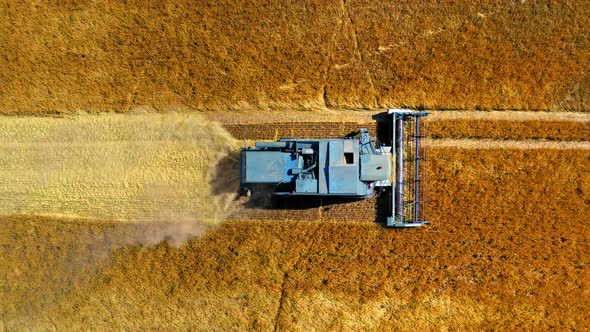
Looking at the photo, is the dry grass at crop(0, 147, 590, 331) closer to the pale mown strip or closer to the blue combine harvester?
the pale mown strip

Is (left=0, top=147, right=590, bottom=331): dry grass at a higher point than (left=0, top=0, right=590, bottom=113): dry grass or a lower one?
lower

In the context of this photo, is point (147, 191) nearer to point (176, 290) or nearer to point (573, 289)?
point (176, 290)

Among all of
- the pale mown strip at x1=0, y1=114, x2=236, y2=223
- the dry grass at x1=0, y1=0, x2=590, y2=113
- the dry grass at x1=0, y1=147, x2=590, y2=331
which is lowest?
the dry grass at x1=0, y1=147, x2=590, y2=331

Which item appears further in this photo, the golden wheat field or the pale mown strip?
the pale mown strip

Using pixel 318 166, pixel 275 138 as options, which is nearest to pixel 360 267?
pixel 318 166

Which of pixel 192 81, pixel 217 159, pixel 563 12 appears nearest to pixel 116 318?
pixel 217 159

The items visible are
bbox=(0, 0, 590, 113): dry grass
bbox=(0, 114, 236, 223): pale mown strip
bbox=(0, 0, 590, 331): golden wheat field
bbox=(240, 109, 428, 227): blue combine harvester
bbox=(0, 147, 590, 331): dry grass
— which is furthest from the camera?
bbox=(0, 114, 236, 223): pale mown strip

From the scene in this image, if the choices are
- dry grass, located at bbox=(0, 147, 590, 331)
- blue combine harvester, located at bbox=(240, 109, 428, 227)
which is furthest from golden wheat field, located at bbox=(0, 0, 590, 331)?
blue combine harvester, located at bbox=(240, 109, 428, 227)
